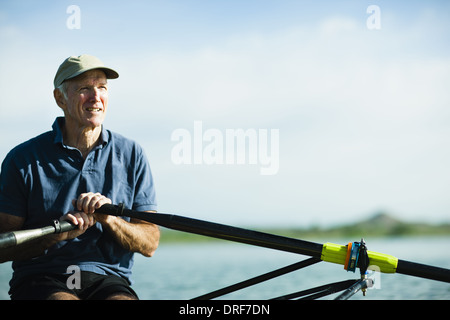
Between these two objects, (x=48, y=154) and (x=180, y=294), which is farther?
(x=180, y=294)

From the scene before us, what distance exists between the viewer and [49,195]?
10.9 feet

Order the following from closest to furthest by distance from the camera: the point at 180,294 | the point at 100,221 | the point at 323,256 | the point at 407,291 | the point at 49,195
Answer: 1. the point at 323,256
2. the point at 100,221
3. the point at 49,195
4. the point at 407,291
5. the point at 180,294

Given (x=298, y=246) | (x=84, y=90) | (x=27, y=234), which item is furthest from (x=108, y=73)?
(x=298, y=246)

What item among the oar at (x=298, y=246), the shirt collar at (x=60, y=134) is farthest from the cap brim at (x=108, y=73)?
the oar at (x=298, y=246)

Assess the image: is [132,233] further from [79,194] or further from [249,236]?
[249,236]

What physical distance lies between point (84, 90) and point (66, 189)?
2.39 feet

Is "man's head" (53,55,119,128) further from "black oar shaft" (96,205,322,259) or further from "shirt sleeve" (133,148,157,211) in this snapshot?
"black oar shaft" (96,205,322,259)

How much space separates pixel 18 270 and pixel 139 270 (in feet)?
41.9

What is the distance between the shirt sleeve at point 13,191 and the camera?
325cm

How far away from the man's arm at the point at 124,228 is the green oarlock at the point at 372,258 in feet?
4.36
